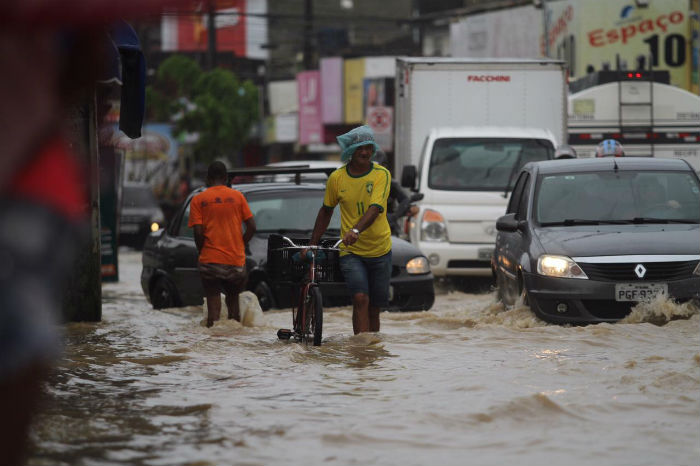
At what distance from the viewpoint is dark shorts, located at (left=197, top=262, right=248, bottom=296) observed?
1158cm

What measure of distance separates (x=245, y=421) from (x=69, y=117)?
5532mm

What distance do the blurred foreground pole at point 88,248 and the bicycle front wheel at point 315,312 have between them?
9.49ft

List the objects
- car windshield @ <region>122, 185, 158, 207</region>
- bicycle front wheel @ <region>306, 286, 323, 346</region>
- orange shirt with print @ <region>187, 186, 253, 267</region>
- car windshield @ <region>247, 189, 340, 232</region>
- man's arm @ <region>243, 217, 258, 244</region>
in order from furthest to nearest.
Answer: car windshield @ <region>122, 185, 158, 207</region>
car windshield @ <region>247, 189, 340, 232</region>
man's arm @ <region>243, 217, 258, 244</region>
orange shirt with print @ <region>187, 186, 253, 267</region>
bicycle front wheel @ <region>306, 286, 323, 346</region>

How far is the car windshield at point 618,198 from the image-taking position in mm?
12023

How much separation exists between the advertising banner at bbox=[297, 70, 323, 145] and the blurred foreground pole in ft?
165

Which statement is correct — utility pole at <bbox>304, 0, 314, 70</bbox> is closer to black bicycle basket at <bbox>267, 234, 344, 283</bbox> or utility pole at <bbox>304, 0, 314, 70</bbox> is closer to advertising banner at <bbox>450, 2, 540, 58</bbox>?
advertising banner at <bbox>450, 2, 540, 58</bbox>

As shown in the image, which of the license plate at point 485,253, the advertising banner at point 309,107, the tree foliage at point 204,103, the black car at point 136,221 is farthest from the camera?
the advertising banner at point 309,107

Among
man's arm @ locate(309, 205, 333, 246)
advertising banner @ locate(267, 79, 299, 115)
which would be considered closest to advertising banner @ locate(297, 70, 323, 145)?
advertising banner @ locate(267, 79, 299, 115)

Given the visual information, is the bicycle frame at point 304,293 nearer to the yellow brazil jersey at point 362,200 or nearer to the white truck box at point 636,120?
the yellow brazil jersey at point 362,200

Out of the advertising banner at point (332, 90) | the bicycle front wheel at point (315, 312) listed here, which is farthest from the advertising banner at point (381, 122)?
the advertising banner at point (332, 90)

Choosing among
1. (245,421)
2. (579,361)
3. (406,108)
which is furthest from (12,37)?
(406,108)

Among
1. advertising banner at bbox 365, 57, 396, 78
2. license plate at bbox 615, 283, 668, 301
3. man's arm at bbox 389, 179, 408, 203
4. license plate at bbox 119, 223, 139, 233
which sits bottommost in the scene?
license plate at bbox 119, 223, 139, 233

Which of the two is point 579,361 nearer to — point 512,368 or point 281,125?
point 512,368

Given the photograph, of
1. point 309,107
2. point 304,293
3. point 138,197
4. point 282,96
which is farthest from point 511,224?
point 282,96
